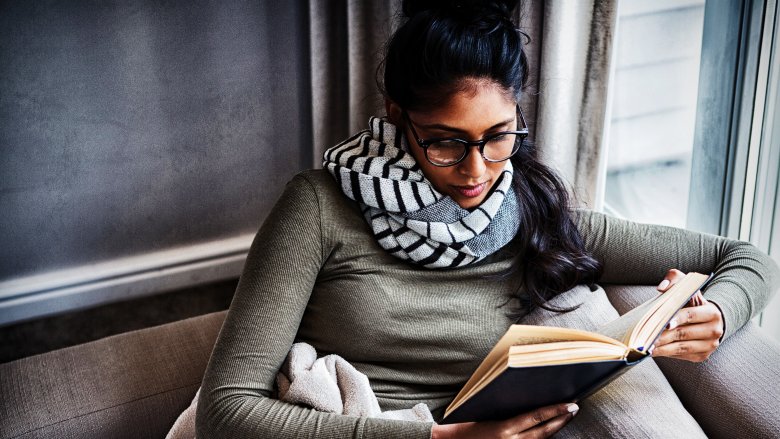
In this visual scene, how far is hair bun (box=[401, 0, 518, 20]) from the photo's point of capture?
119 centimetres

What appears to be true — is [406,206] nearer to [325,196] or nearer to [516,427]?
[325,196]

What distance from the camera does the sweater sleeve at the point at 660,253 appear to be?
1382 millimetres

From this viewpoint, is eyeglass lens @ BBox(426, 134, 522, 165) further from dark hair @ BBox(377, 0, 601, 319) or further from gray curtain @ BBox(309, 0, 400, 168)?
gray curtain @ BBox(309, 0, 400, 168)

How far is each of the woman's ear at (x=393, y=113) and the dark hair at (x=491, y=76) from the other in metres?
0.02

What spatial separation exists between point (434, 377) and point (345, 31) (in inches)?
38.8

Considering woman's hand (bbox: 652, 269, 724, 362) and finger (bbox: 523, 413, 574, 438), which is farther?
woman's hand (bbox: 652, 269, 724, 362)

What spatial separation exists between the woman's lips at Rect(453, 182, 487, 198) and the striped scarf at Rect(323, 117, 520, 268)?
0.09 ft

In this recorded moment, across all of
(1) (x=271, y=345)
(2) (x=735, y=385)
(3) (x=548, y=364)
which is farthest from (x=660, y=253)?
(1) (x=271, y=345)

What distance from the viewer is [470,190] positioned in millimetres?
1231

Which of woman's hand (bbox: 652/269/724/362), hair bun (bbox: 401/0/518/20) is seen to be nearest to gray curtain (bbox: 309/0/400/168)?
hair bun (bbox: 401/0/518/20)

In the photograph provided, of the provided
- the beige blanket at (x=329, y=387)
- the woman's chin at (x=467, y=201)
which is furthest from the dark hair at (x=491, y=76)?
the beige blanket at (x=329, y=387)

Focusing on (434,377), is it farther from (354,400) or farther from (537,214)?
(537,214)

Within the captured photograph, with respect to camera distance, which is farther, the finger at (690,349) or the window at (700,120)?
the window at (700,120)

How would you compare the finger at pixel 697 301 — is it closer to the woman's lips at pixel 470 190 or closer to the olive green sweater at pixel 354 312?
the olive green sweater at pixel 354 312
